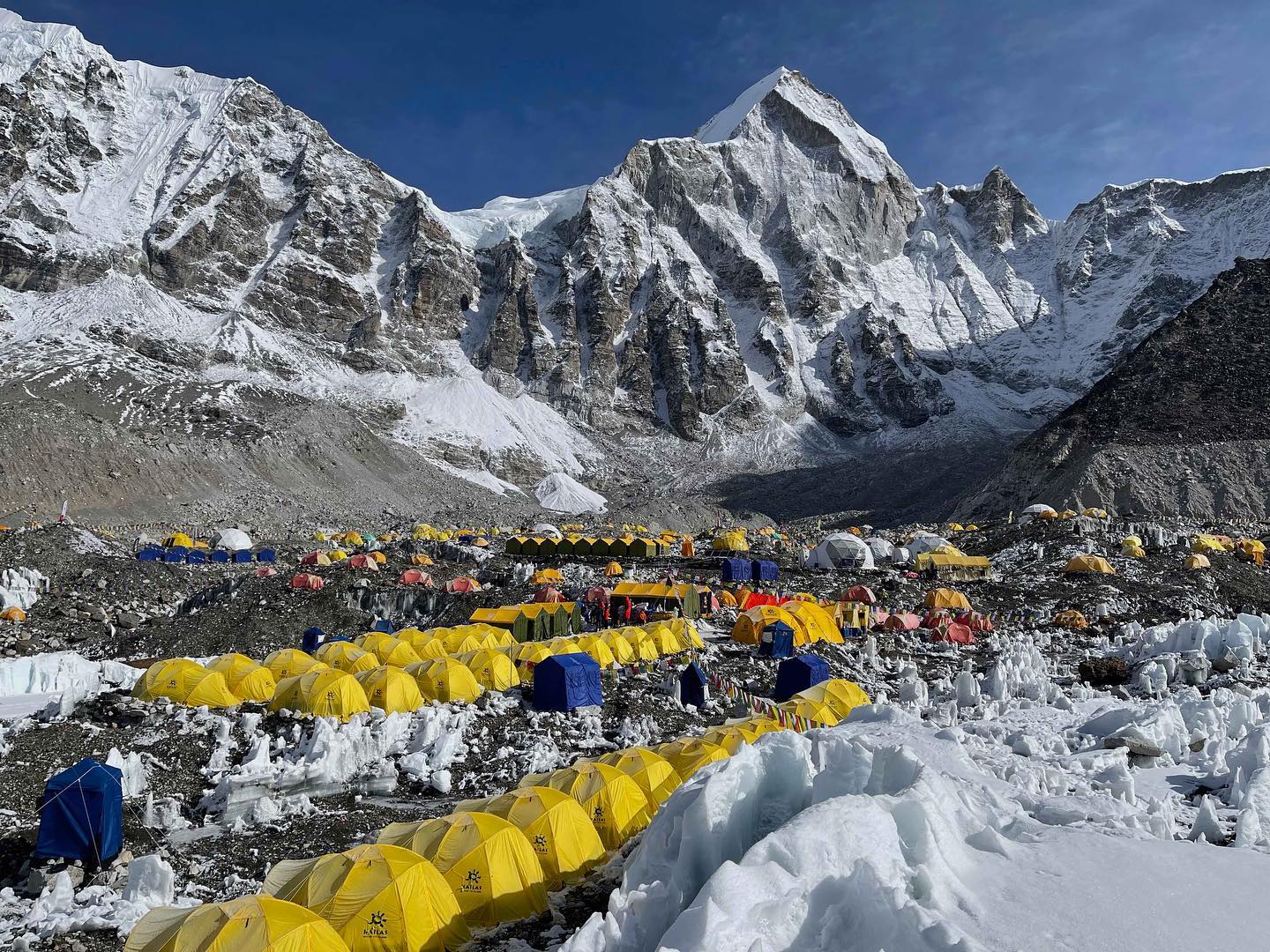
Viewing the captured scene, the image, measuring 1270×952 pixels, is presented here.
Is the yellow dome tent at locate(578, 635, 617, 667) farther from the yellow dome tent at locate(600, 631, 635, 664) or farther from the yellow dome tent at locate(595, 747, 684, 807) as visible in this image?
the yellow dome tent at locate(595, 747, 684, 807)

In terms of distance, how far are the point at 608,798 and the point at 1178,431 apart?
72.3 metres

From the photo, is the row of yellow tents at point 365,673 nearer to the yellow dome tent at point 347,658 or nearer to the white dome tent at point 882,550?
the yellow dome tent at point 347,658

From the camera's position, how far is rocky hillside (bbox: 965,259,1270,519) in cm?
6141

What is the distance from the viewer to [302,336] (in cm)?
10456

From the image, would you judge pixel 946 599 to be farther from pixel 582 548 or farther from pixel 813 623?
pixel 582 548

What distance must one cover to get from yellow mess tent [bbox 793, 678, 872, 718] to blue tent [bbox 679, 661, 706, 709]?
327 cm

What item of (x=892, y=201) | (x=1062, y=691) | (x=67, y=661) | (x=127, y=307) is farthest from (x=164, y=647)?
(x=892, y=201)

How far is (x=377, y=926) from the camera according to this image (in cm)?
879

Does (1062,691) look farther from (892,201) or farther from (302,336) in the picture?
(892,201)

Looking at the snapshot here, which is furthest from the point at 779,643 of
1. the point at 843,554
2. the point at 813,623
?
the point at 843,554

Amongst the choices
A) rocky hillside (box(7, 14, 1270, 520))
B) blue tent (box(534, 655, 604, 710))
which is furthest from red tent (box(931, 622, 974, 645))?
rocky hillside (box(7, 14, 1270, 520))

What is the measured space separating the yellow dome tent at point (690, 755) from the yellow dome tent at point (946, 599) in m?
22.8

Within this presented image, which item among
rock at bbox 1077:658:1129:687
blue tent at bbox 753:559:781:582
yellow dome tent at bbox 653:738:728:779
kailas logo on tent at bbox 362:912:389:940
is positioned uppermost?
blue tent at bbox 753:559:781:582

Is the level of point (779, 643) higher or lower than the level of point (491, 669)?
lower
